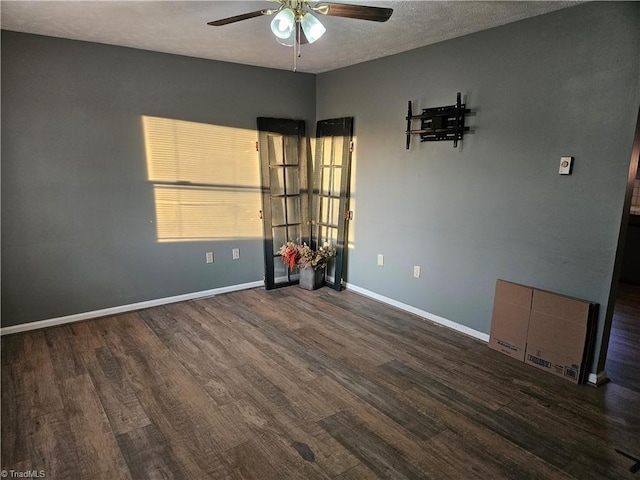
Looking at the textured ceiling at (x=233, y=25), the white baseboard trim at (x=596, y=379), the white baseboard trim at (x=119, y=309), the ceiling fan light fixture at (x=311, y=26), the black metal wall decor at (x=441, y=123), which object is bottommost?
the white baseboard trim at (x=596, y=379)

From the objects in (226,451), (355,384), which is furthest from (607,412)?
(226,451)

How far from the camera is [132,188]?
3.79 metres

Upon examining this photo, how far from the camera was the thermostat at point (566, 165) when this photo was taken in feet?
8.85

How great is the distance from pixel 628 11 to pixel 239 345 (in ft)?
11.6

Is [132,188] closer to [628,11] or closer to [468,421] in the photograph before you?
[468,421]

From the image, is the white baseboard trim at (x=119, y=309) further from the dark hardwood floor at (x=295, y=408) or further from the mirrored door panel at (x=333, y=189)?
the mirrored door panel at (x=333, y=189)

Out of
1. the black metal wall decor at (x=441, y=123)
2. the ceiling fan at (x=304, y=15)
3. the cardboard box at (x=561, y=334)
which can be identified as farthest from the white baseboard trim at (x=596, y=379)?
the ceiling fan at (x=304, y=15)

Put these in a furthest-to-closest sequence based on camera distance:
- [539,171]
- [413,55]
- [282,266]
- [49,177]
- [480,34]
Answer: [282,266] < [413,55] < [49,177] < [480,34] < [539,171]

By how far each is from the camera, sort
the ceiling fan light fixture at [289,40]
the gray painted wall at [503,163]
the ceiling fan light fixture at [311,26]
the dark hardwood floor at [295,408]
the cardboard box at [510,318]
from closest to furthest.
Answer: the dark hardwood floor at [295,408]
the ceiling fan light fixture at [311,26]
the ceiling fan light fixture at [289,40]
the gray painted wall at [503,163]
the cardboard box at [510,318]

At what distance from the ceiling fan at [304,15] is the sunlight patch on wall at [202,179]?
185 centimetres

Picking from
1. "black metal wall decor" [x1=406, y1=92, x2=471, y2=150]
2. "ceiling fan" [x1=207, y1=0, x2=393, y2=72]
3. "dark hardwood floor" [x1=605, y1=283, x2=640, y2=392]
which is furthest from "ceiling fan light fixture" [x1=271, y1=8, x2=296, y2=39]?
"dark hardwood floor" [x1=605, y1=283, x2=640, y2=392]

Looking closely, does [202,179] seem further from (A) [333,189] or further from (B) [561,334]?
(B) [561,334]

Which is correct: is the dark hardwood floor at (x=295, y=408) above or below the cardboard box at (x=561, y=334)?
below

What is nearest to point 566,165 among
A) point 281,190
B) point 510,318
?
point 510,318
